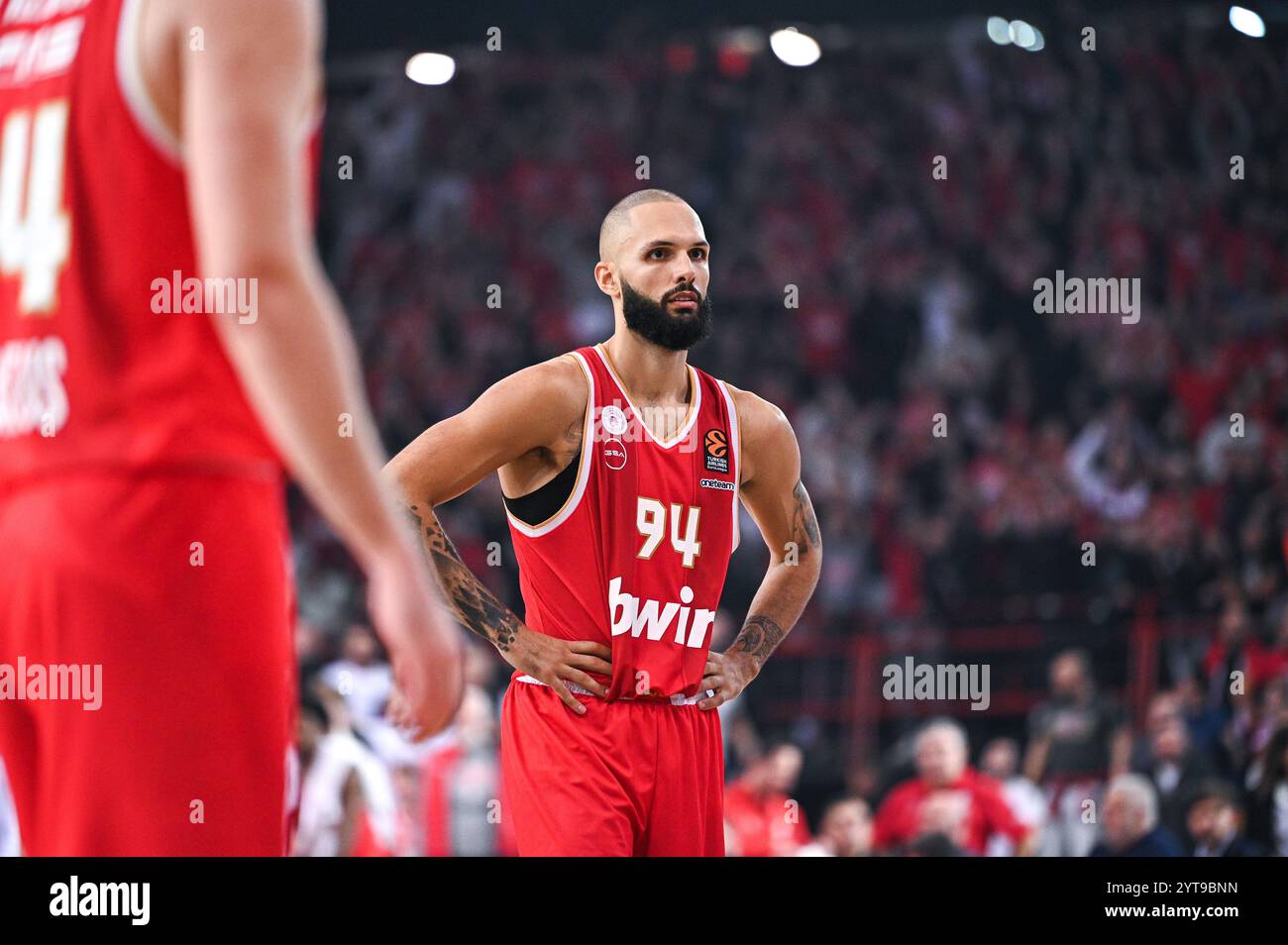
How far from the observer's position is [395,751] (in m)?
6.73

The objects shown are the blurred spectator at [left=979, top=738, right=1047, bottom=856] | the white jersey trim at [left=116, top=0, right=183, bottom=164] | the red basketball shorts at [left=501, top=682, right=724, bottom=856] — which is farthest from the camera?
the blurred spectator at [left=979, top=738, right=1047, bottom=856]

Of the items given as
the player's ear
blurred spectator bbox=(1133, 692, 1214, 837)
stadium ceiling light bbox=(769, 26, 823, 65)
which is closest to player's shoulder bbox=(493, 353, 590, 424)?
the player's ear

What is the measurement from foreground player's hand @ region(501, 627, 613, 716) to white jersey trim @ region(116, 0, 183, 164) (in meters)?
1.69

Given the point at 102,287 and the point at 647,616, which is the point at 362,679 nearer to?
the point at 647,616

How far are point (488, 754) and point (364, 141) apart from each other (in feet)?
19.3

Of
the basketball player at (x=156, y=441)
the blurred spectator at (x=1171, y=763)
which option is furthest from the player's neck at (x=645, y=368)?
the blurred spectator at (x=1171, y=763)

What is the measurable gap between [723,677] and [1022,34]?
9370 millimetres

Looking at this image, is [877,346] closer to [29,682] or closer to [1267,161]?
[1267,161]

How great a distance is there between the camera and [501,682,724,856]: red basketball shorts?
3.37 m

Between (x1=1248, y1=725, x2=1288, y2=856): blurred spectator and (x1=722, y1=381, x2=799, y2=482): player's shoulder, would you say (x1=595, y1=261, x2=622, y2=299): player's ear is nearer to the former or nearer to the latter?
(x1=722, y1=381, x2=799, y2=482): player's shoulder

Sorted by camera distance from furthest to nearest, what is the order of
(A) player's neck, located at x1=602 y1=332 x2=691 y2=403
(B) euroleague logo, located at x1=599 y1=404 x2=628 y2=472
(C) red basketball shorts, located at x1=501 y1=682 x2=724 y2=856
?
(A) player's neck, located at x1=602 y1=332 x2=691 y2=403 < (B) euroleague logo, located at x1=599 y1=404 x2=628 y2=472 < (C) red basketball shorts, located at x1=501 y1=682 x2=724 y2=856

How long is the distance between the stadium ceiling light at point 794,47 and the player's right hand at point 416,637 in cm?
977

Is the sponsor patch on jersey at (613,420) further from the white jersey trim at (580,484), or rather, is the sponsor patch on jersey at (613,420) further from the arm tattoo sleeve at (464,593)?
the arm tattoo sleeve at (464,593)
